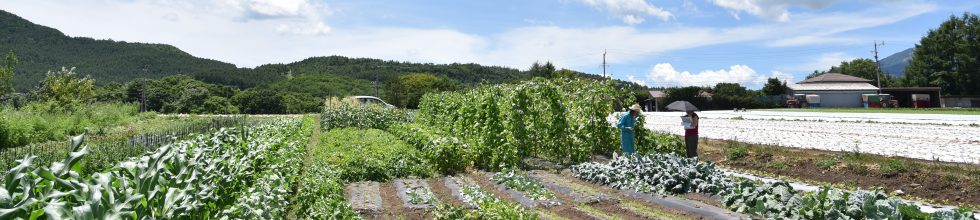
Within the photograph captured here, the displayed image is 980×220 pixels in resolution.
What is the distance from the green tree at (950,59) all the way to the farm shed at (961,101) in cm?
555

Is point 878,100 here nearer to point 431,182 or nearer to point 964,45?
point 964,45

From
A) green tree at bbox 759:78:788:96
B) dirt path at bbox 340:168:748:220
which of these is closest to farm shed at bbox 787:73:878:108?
green tree at bbox 759:78:788:96

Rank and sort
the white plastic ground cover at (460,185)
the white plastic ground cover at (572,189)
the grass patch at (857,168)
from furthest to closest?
1. the grass patch at (857,168)
2. the white plastic ground cover at (572,189)
3. the white plastic ground cover at (460,185)

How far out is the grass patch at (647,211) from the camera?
6965 millimetres

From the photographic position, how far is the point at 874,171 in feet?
31.3

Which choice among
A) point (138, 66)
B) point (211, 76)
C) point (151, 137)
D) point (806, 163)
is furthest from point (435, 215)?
point (138, 66)

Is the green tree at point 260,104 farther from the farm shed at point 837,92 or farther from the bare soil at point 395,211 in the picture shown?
the farm shed at point 837,92

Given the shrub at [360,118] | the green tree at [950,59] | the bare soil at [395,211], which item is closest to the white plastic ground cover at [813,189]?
the bare soil at [395,211]

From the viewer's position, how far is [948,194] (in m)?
7.94

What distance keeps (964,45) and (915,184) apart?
218 ft

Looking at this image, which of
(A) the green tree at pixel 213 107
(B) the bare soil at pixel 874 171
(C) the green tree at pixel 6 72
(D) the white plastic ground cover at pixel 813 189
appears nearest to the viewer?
(D) the white plastic ground cover at pixel 813 189

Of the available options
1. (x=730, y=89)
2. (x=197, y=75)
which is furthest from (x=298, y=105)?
(x=730, y=89)

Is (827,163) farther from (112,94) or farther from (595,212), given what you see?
(112,94)

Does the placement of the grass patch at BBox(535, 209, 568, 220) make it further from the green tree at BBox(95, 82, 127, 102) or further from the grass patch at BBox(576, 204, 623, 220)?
the green tree at BBox(95, 82, 127, 102)
